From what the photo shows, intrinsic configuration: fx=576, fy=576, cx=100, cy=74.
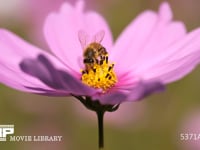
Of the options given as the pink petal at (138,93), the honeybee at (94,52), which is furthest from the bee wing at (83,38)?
the pink petal at (138,93)

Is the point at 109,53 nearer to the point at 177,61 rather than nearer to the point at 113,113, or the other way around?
the point at 177,61

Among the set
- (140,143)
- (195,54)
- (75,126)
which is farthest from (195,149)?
(195,54)

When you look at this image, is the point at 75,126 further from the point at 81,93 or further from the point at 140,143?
the point at 81,93

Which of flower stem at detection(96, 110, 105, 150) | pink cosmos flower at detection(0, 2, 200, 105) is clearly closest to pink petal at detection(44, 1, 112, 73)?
pink cosmos flower at detection(0, 2, 200, 105)

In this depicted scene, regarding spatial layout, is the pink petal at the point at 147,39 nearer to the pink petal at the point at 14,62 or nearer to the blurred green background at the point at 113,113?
the pink petal at the point at 14,62

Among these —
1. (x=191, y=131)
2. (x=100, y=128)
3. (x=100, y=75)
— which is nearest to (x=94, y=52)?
(x=100, y=75)

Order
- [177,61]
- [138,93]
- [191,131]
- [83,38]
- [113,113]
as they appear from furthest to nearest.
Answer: [113,113], [191,131], [83,38], [177,61], [138,93]

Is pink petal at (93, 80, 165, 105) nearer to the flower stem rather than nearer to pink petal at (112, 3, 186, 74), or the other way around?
the flower stem
